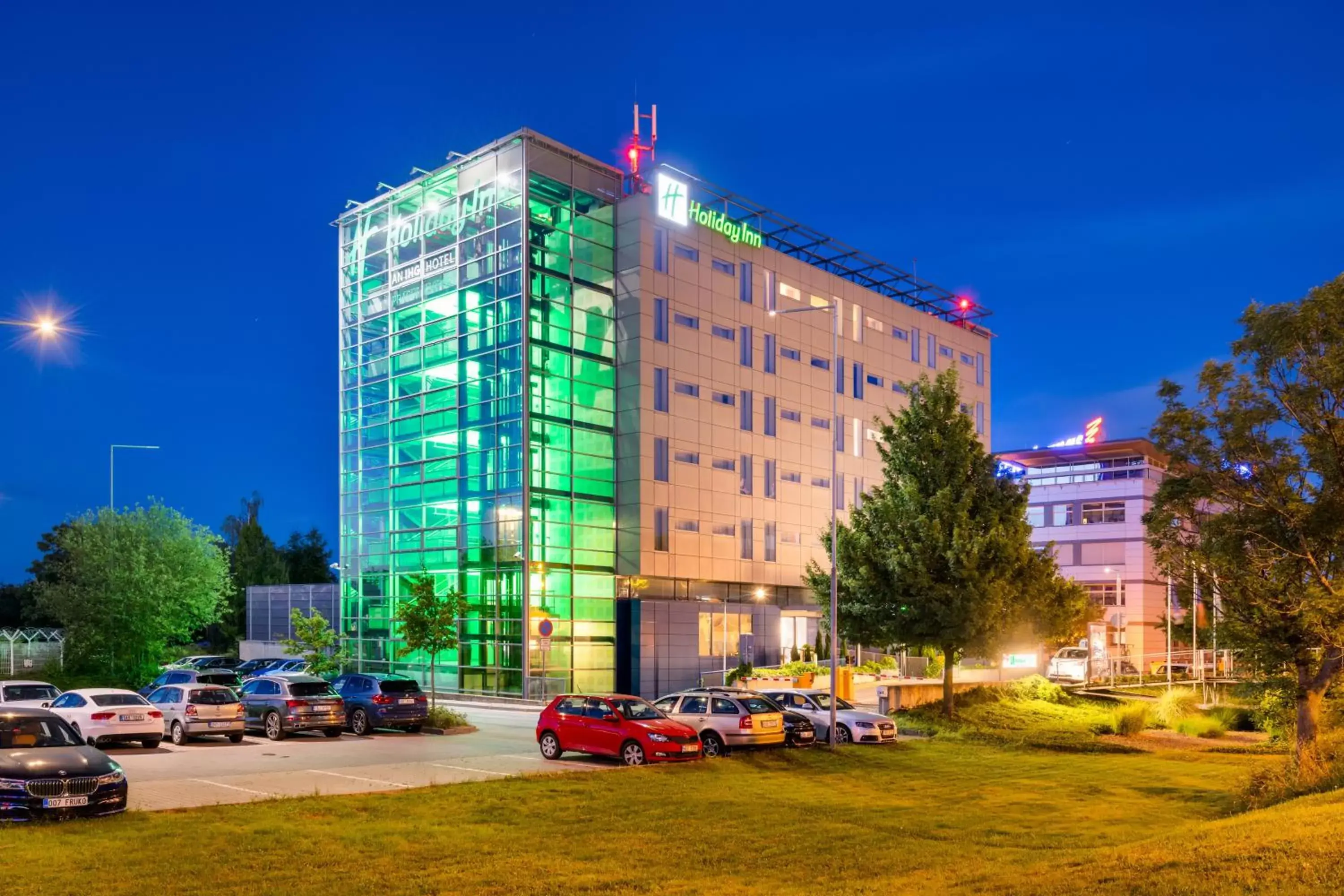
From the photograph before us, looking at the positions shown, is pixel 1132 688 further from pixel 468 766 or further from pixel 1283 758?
pixel 468 766

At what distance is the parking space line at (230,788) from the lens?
63.4 ft

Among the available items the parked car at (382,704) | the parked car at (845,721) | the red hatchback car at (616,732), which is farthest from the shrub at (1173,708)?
the parked car at (382,704)

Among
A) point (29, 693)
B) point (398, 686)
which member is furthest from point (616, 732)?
point (29, 693)

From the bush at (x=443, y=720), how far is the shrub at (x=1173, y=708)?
23801 millimetres

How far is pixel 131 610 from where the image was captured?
49.8 meters

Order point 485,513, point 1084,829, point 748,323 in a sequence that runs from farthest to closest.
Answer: point 748,323, point 485,513, point 1084,829

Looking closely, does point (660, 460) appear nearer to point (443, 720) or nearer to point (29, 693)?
point (443, 720)

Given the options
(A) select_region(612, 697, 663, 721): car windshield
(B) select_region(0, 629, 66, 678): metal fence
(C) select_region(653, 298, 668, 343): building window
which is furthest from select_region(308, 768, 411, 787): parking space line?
(B) select_region(0, 629, 66, 678): metal fence

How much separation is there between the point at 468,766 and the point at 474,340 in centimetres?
2916

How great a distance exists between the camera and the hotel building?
48.4 m

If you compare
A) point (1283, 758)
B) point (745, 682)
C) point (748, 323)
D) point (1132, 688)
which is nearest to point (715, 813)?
point (1283, 758)

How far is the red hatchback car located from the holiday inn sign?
31.1 meters

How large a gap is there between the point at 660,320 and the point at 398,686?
25.4 metres

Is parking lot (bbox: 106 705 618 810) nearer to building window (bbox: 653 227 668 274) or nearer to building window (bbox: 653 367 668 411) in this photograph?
building window (bbox: 653 367 668 411)
